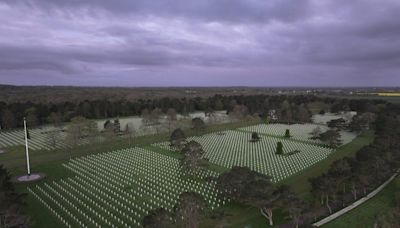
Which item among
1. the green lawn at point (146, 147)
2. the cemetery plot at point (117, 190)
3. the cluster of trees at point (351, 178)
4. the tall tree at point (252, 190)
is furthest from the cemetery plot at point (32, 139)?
the cluster of trees at point (351, 178)

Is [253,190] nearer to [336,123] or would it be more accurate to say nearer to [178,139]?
[178,139]

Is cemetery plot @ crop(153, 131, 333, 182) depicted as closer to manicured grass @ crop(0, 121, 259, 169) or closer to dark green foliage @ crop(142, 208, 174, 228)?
manicured grass @ crop(0, 121, 259, 169)

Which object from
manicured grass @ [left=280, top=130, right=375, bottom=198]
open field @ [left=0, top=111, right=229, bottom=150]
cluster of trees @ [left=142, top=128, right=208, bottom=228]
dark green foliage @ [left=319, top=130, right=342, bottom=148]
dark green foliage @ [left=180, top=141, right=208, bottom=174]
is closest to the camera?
cluster of trees @ [left=142, top=128, right=208, bottom=228]

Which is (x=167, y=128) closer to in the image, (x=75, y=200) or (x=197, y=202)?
(x=75, y=200)

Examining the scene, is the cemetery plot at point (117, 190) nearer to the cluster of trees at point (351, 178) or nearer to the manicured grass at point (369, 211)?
the cluster of trees at point (351, 178)

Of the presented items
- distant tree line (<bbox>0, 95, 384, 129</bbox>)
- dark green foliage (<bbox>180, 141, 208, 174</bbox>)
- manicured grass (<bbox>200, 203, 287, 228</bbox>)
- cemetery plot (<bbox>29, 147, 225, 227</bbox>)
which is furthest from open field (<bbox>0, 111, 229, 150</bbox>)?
→ manicured grass (<bbox>200, 203, 287, 228</bbox>)

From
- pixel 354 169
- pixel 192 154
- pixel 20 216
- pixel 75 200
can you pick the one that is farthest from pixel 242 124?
pixel 20 216

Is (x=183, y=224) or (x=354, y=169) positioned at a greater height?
(x=354, y=169)
